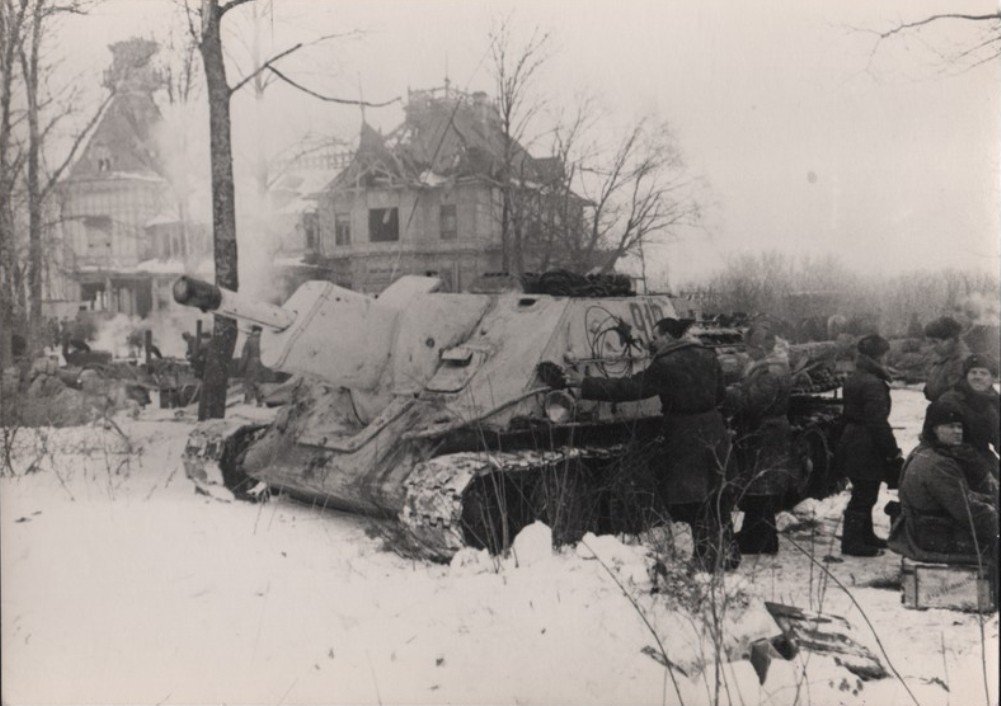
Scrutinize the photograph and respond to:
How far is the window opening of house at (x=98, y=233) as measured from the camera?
7.79 metres

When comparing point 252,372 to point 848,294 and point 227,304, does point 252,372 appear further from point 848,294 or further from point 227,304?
point 848,294

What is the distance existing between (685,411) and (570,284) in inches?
60.5

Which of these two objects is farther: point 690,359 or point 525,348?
point 525,348

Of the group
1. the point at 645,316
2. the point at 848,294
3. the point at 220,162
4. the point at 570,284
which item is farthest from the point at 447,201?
the point at 848,294

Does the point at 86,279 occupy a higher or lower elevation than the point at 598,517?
higher

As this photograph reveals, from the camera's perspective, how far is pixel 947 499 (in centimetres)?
466

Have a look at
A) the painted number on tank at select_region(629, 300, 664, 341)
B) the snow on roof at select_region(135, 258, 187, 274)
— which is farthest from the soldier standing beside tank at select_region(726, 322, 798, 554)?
the snow on roof at select_region(135, 258, 187, 274)

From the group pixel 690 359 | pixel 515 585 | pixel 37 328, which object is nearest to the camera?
pixel 515 585

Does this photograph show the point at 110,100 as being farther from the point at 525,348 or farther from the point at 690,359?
the point at 690,359

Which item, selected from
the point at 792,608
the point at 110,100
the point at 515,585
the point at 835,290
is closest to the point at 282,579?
the point at 515,585

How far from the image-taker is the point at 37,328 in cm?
799

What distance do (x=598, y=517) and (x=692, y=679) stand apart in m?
2.30

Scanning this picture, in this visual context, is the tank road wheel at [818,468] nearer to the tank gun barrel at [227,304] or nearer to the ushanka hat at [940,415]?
the ushanka hat at [940,415]

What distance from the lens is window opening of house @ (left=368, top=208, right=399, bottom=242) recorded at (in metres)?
8.41
